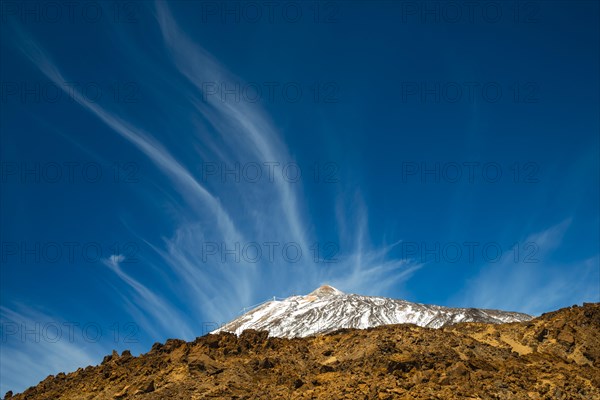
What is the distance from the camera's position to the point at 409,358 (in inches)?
616

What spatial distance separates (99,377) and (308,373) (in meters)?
9.24

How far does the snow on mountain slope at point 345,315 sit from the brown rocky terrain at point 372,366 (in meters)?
35.3

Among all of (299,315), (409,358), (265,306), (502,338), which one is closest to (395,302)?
(299,315)

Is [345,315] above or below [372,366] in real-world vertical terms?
above

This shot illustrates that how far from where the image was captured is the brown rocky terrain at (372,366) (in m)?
14.1

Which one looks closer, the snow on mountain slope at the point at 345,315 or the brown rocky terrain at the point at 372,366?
the brown rocky terrain at the point at 372,366

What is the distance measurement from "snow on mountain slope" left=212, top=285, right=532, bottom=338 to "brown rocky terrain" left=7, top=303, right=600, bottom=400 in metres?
35.3

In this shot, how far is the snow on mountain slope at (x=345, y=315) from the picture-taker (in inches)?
2224

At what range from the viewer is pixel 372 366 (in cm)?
1580

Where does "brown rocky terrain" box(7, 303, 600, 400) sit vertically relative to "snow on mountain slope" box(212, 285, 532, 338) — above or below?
below

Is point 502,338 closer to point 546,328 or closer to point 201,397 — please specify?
point 546,328

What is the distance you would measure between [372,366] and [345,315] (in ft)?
151

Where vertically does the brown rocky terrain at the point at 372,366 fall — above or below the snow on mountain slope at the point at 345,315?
below

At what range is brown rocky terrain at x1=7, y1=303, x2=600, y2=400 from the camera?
555 inches
